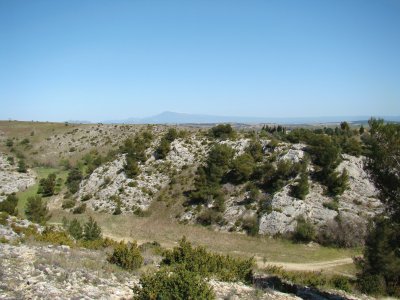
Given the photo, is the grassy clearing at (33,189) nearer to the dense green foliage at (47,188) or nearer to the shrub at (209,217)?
the dense green foliage at (47,188)

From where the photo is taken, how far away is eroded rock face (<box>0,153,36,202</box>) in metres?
56.0

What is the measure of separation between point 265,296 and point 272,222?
909 inches

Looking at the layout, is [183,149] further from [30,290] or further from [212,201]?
[30,290]

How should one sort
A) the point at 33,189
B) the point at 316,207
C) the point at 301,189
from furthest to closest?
the point at 33,189
the point at 301,189
the point at 316,207

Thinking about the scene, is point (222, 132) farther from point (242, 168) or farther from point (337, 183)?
point (337, 183)

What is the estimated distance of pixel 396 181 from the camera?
1723 centimetres

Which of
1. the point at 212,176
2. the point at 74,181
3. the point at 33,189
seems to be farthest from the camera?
the point at 74,181

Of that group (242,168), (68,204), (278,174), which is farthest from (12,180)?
(278,174)

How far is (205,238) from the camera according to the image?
3791 centimetres

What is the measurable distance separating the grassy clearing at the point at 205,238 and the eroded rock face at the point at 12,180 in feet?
44.1

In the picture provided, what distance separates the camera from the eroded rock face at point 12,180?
5601cm

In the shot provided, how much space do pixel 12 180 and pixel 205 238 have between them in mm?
38304

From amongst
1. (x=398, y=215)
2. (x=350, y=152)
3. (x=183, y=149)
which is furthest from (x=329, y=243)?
(x=183, y=149)

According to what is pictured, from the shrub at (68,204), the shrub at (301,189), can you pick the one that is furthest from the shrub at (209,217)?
the shrub at (68,204)
